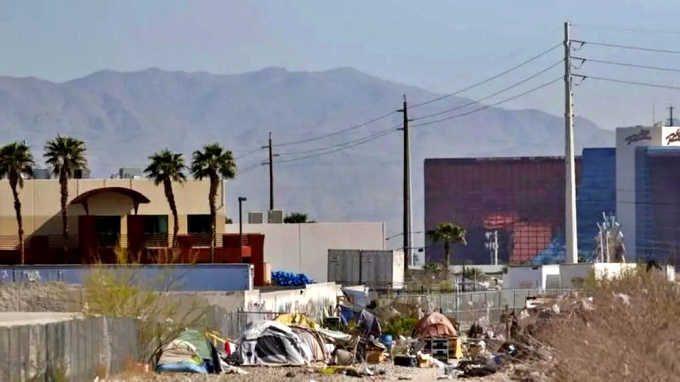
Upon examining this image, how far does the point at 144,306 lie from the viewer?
1909 inches

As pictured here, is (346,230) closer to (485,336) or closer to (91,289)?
(485,336)

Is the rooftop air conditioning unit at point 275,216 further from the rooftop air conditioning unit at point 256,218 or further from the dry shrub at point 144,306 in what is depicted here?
the dry shrub at point 144,306

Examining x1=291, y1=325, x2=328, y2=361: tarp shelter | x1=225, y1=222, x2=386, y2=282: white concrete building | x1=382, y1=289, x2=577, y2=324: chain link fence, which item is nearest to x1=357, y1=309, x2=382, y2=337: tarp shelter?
x1=291, y1=325, x2=328, y2=361: tarp shelter

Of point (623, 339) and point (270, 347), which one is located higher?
point (623, 339)

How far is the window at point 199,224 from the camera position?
90.2 meters

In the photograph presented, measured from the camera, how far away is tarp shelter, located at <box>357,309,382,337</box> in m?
63.2

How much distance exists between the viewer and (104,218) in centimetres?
8456

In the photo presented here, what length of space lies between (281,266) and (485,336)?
43.8 m

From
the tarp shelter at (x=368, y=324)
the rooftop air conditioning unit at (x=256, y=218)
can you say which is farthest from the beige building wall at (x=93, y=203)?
the tarp shelter at (x=368, y=324)

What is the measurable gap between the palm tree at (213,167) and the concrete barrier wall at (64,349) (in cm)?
4620

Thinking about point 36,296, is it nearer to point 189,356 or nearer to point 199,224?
point 189,356

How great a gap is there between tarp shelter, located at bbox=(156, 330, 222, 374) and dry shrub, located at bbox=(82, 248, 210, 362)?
0.94ft

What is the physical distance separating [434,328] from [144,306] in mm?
16146

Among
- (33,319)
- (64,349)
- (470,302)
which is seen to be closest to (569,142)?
(470,302)
